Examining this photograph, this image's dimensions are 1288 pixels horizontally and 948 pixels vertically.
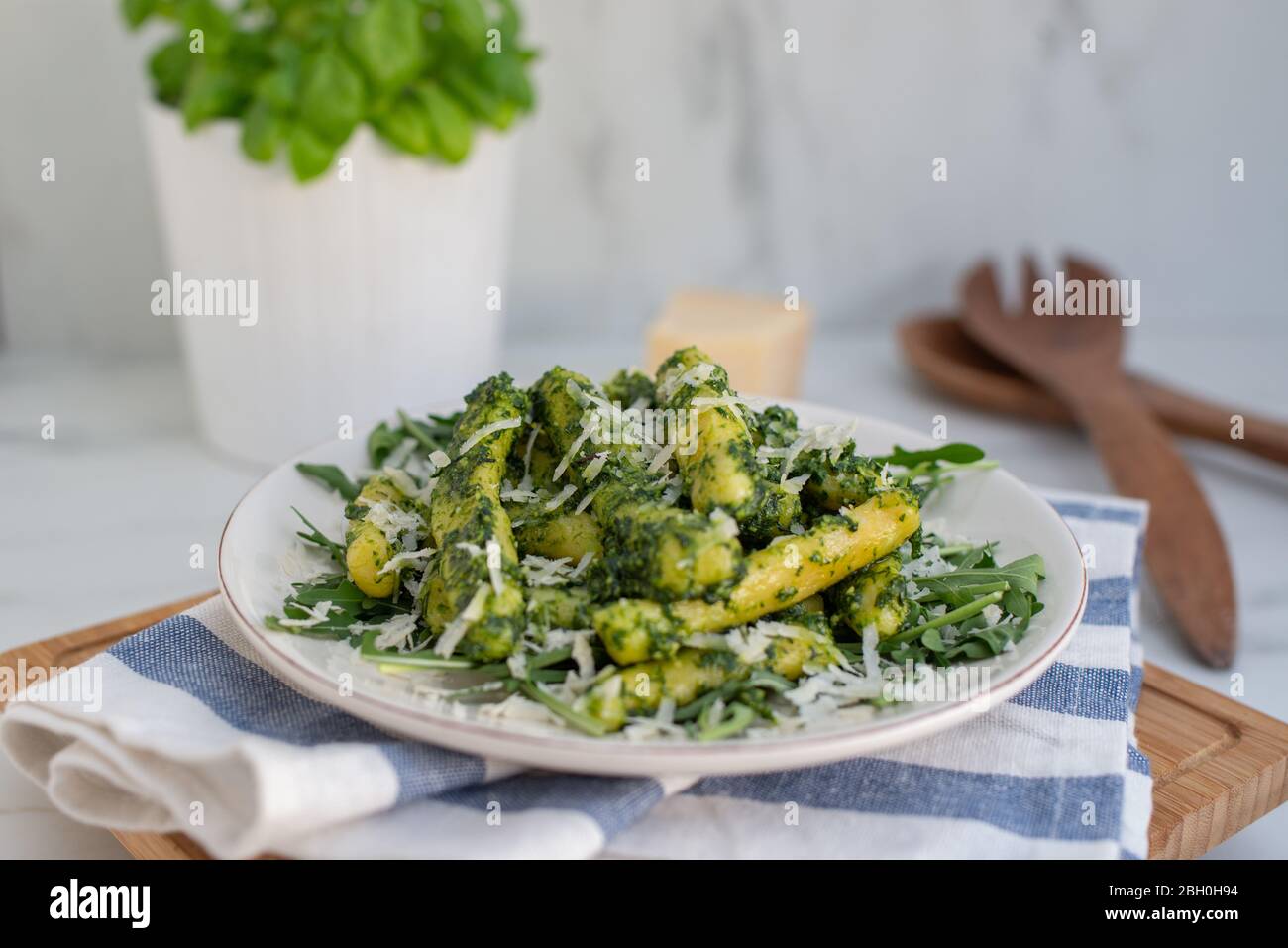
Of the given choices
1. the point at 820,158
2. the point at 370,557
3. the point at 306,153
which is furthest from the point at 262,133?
the point at 820,158

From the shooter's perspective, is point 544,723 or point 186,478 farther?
point 186,478

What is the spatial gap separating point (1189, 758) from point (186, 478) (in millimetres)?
1413

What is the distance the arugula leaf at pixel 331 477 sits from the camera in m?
1.30

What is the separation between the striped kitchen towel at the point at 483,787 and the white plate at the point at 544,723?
47mm

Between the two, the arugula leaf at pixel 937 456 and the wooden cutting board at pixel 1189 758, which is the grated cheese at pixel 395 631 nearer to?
the wooden cutting board at pixel 1189 758

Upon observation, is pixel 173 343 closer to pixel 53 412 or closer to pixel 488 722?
pixel 53 412

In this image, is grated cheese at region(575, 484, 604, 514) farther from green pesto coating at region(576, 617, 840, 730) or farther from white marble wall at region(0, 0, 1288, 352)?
white marble wall at region(0, 0, 1288, 352)

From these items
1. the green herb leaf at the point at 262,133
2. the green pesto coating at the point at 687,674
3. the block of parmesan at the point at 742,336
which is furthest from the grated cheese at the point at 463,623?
the block of parmesan at the point at 742,336

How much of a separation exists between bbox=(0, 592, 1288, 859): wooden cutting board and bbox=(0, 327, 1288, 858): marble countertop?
76 millimetres

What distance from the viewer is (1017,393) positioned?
2.14 metres

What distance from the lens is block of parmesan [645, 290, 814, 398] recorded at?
6.66 ft

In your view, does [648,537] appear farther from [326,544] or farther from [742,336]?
[742,336]

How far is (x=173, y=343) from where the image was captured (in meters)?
2.34
